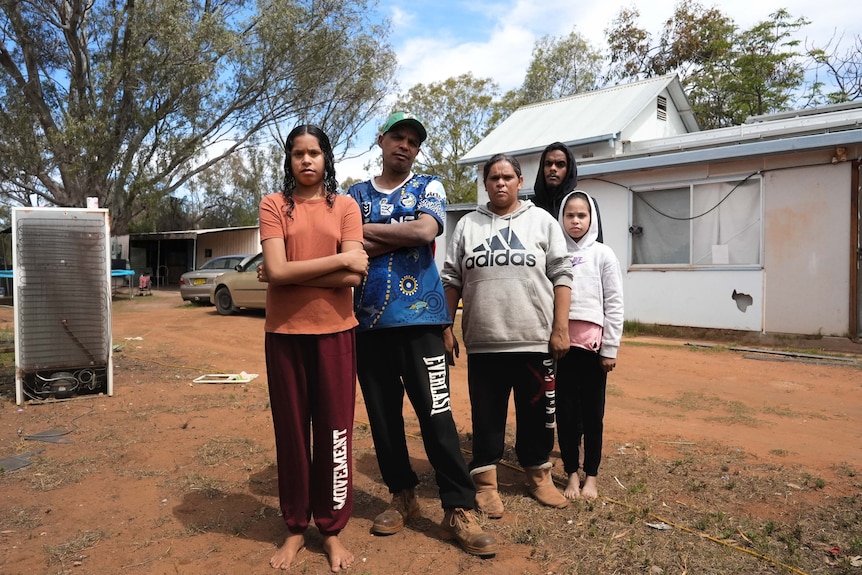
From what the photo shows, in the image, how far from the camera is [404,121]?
2.84 metres

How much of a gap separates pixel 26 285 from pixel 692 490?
17.5 ft

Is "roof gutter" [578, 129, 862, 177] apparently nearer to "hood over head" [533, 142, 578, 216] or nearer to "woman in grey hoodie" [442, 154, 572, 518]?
"hood over head" [533, 142, 578, 216]

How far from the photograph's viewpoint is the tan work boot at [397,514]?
2877 millimetres

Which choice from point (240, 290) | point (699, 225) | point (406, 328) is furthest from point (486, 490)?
point (240, 290)

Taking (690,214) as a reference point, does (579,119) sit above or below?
above

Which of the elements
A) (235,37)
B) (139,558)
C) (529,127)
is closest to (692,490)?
(139,558)

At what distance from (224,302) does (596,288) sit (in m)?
11.7

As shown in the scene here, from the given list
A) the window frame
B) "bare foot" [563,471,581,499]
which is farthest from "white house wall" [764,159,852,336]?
"bare foot" [563,471,581,499]

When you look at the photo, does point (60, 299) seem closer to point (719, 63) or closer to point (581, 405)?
point (581, 405)

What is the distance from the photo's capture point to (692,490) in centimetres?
343

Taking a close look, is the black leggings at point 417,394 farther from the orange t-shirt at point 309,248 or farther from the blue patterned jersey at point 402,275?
the orange t-shirt at point 309,248

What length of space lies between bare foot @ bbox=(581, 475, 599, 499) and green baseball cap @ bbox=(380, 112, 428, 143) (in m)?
2.05

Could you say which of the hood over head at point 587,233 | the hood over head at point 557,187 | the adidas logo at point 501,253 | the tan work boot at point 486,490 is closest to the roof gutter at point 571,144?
the hood over head at point 557,187

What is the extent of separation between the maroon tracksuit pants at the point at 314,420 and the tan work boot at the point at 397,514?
270mm
